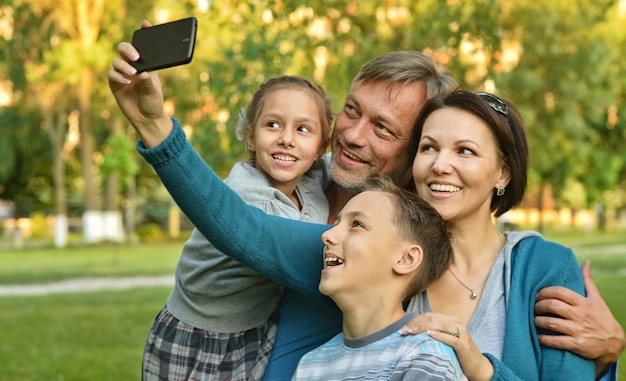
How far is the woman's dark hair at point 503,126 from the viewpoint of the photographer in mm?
2768

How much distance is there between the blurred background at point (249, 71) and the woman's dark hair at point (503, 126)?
7.36 m

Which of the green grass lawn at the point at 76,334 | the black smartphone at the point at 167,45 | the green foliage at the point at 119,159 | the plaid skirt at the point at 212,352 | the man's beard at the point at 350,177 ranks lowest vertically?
the green grass lawn at the point at 76,334

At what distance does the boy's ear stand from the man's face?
1.91 ft

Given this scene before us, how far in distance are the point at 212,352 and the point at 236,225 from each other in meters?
0.69

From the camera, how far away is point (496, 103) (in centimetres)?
282

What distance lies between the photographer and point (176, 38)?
90.4 inches

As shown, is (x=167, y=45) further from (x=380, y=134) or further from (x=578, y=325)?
(x=578, y=325)

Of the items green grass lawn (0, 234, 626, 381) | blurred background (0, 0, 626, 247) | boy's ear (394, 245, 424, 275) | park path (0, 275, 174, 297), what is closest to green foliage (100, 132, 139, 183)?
blurred background (0, 0, 626, 247)

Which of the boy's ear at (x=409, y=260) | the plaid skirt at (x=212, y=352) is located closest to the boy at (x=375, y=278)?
the boy's ear at (x=409, y=260)

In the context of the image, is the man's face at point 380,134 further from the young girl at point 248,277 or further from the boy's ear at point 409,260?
the boy's ear at point 409,260

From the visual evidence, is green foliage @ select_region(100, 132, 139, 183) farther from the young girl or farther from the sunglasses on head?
the sunglasses on head

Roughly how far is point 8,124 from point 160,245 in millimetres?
6974

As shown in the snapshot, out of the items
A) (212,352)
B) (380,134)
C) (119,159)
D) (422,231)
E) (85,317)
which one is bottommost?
(85,317)

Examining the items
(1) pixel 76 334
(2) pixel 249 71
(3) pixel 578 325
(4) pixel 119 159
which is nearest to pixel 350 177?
(3) pixel 578 325
